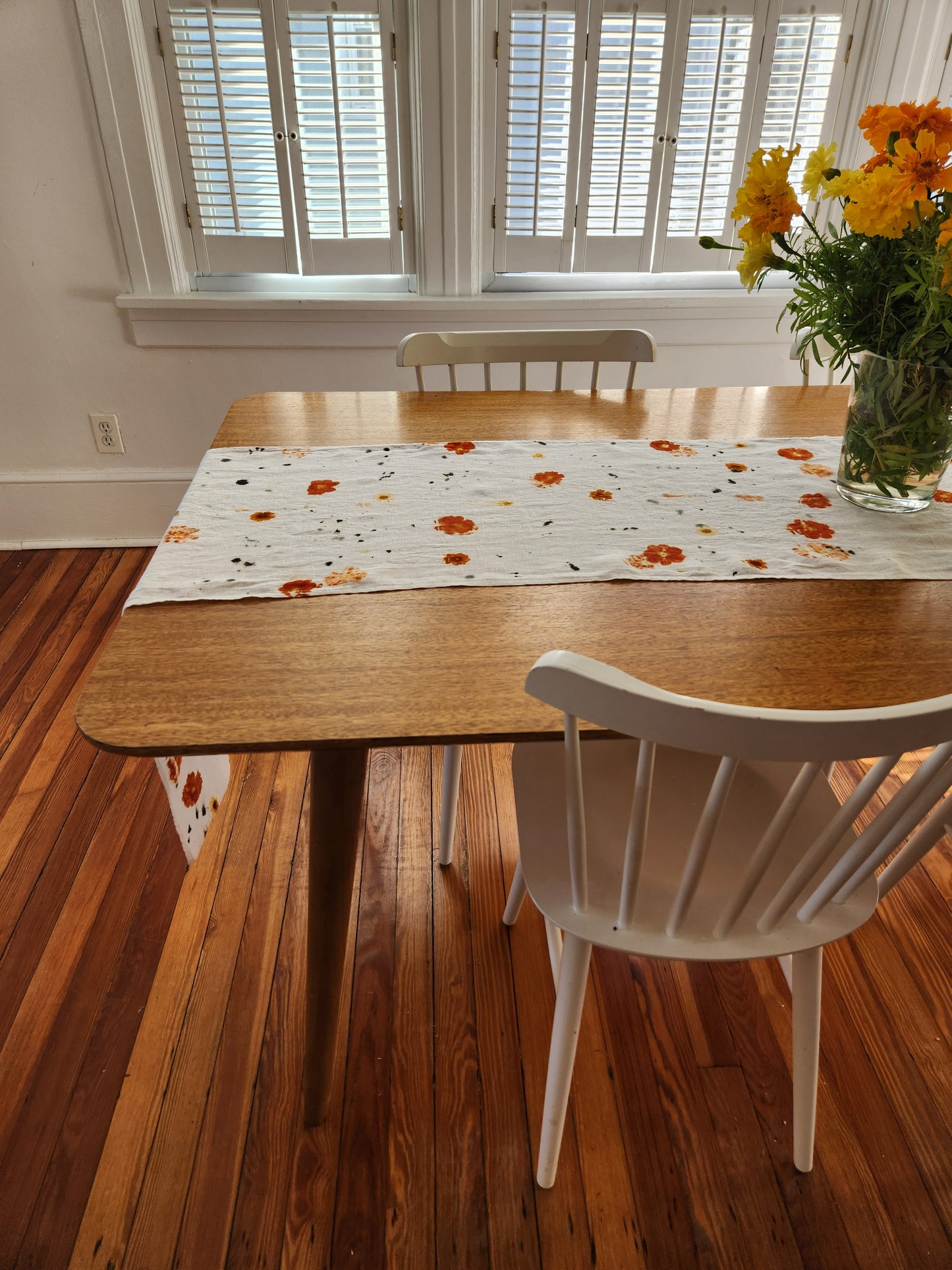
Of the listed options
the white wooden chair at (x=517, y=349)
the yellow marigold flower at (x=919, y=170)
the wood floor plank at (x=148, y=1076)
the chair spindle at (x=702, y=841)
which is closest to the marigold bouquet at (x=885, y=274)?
the yellow marigold flower at (x=919, y=170)

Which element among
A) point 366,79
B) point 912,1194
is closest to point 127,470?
point 366,79

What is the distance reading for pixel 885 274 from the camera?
37.4 inches

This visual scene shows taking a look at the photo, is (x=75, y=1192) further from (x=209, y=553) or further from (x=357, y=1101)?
(x=209, y=553)

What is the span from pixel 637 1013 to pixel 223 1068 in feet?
2.04

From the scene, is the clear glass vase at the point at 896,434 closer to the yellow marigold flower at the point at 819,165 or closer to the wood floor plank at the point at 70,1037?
the yellow marigold flower at the point at 819,165

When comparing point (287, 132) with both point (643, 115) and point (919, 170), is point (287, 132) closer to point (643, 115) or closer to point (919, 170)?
point (643, 115)

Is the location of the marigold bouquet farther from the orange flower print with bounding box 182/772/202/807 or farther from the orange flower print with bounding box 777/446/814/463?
the orange flower print with bounding box 182/772/202/807

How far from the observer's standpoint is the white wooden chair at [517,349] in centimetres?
150

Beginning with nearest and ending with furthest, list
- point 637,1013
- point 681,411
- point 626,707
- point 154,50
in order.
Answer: point 626,707 → point 637,1013 → point 681,411 → point 154,50

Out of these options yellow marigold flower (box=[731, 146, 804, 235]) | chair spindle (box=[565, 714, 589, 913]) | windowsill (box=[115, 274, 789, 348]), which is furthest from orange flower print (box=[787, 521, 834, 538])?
windowsill (box=[115, 274, 789, 348])

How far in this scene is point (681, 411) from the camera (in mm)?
1444

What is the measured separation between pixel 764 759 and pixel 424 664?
34 cm

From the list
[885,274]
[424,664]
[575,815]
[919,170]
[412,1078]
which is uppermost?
[919,170]

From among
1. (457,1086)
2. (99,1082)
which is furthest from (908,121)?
(99,1082)
